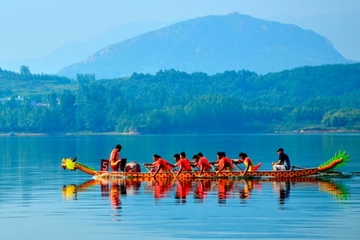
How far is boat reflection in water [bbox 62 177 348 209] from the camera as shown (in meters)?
43.8

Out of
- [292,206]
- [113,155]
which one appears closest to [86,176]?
[113,155]

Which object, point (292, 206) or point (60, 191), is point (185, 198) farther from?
point (60, 191)

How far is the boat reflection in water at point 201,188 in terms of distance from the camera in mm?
43812

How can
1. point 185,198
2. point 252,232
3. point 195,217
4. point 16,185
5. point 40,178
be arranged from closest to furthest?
point 252,232
point 195,217
point 185,198
point 16,185
point 40,178

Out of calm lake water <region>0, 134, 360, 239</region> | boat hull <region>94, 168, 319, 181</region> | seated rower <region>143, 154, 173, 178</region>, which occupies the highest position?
seated rower <region>143, 154, 173, 178</region>

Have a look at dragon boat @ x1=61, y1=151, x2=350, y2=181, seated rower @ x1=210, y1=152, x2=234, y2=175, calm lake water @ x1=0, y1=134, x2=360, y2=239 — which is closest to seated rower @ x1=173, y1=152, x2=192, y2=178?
dragon boat @ x1=61, y1=151, x2=350, y2=181

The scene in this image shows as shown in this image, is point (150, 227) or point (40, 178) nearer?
point (150, 227)

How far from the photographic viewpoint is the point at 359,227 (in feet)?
109

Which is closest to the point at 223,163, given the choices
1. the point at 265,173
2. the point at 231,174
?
the point at 231,174

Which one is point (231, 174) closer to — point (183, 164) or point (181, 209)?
point (183, 164)

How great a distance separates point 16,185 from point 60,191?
6293mm

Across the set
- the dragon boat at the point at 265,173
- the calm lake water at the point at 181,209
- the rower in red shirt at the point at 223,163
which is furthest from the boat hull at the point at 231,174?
the calm lake water at the point at 181,209

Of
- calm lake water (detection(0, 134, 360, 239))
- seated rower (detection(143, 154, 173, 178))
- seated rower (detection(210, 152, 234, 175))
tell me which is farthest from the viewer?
seated rower (detection(143, 154, 173, 178))

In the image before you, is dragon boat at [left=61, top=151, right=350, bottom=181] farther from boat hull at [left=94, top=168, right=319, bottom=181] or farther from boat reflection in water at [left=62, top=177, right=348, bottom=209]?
A: boat reflection in water at [left=62, top=177, right=348, bottom=209]
